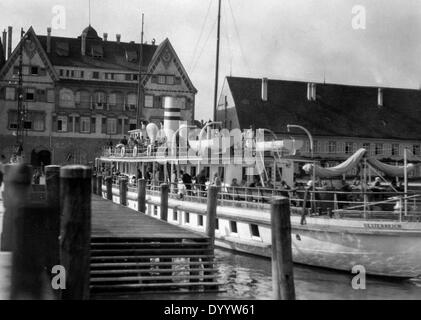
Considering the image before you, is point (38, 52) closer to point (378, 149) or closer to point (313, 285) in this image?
point (378, 149)

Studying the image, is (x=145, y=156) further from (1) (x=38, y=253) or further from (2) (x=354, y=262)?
(1) (x=38, y=253)

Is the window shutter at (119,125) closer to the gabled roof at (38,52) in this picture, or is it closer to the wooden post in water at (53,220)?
the gabled roof at (38,52)

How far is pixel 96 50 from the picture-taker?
69.8 meters

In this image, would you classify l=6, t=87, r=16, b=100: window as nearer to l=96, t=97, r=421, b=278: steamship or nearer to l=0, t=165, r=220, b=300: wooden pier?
l=96, t=97, r=421, b=278: steamship

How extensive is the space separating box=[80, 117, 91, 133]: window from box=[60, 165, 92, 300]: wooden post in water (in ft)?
195

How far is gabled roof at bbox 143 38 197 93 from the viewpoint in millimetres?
69375

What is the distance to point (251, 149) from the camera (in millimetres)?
27656

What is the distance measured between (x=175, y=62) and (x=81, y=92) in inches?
414

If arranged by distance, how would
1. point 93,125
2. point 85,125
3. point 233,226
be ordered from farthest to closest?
1. point 93,125
2. point 85,125
3. point 233,226

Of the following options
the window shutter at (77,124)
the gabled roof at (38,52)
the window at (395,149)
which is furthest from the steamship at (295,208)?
the window at (395,149)

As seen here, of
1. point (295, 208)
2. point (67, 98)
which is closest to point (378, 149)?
point (67, 98)

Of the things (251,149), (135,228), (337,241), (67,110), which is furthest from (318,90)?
(135,228)

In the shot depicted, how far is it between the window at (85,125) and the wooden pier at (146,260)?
53.8m

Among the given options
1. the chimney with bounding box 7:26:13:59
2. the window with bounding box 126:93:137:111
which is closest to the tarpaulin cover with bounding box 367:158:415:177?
the window with bounding box 126:93:137:111
